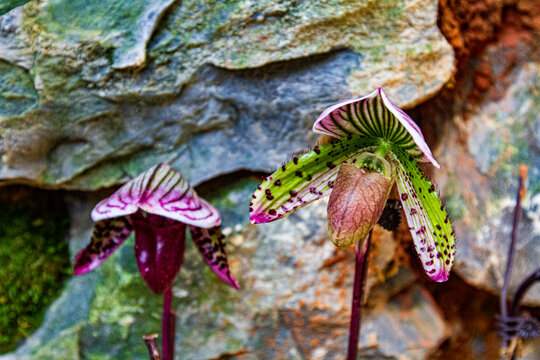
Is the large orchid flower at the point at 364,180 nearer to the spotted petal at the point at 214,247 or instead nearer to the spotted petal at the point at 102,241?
the spotted petal at the point at 214,247

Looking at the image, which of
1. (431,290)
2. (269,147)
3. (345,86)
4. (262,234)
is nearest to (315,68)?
(345,86)

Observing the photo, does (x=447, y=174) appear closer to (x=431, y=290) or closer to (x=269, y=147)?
(x=431, y=290)

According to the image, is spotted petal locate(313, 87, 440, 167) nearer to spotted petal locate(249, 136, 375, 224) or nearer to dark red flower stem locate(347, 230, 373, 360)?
spotted petal locate(249, 136, 375, 224)

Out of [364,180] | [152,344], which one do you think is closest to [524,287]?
[364,180]

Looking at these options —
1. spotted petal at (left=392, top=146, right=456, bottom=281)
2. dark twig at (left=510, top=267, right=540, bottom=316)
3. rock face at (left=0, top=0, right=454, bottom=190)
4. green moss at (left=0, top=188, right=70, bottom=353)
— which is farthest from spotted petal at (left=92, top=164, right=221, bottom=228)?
dark twig at (left=510, top=267, right=540, bottom=316)

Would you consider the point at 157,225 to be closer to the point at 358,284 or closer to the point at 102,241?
the point at 102,241

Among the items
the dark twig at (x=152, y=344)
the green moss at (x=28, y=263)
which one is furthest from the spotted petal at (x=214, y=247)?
the green moss at (x=28, y=263)
